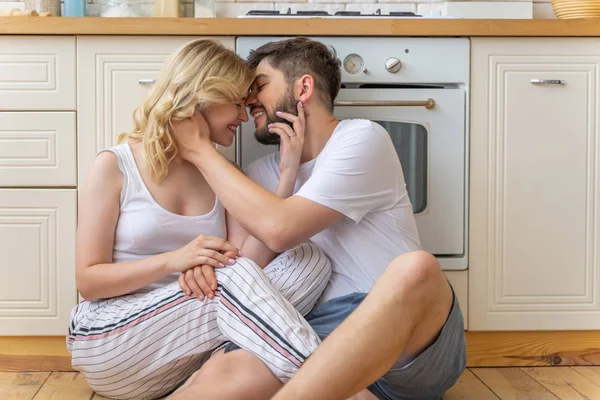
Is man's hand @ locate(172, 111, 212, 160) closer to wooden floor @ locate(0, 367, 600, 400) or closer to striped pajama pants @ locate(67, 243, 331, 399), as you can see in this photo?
striped pajama pants @ locate(67, 243, 331, 399)

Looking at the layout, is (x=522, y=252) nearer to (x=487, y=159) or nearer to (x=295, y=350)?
(x=487, y=159)

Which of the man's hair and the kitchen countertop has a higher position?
the kitchen countertop

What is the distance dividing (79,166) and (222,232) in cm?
49

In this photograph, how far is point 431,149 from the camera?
6.91 ft

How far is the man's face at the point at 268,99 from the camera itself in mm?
1835

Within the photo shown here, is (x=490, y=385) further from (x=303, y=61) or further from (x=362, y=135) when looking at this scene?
(x=303, y=61)

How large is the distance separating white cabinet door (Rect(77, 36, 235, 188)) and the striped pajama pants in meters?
0.53

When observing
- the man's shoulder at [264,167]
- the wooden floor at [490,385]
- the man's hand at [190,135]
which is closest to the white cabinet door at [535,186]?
the wooden floor at [490,385]

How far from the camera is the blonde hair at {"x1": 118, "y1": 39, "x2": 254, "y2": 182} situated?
1.75 m

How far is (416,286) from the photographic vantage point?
139cm

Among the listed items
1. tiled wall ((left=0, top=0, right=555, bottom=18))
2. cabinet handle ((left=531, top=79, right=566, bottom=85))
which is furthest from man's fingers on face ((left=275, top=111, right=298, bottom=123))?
tiled wall ((left=0, top=0, right=555, bottom=18))

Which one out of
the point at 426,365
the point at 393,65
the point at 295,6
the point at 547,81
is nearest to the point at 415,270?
the point at 426,365

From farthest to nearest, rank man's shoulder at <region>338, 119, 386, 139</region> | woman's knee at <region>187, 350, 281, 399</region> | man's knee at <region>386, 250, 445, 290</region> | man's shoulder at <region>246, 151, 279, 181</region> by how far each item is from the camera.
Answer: man's shoulder at <region>246, 151, 279, 181</region>, man's shoulder at <region>338, 119, 386, 139</region>, woman's knee at <region>187, 350, 281, 399</region>, man's knee at <region>386, 250, 445, 290</region>

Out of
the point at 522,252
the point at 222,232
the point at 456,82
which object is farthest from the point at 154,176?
the point at 522,252
